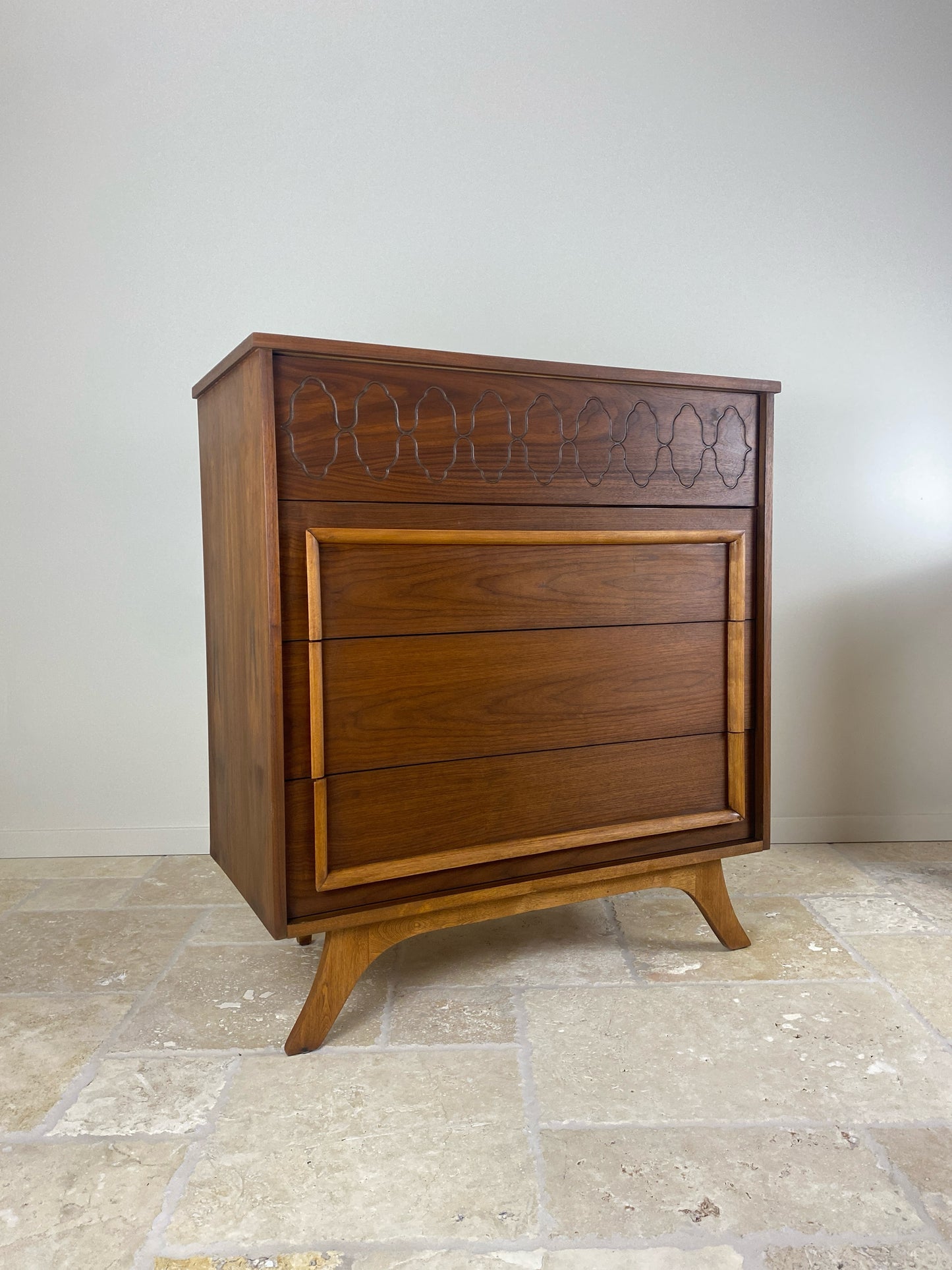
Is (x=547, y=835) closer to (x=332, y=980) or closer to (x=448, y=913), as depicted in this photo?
(x=448, y=913)

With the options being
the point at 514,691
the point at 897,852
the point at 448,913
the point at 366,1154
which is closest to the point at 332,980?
the point at 448,913

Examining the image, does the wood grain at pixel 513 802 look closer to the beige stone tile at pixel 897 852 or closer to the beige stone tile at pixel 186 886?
the beige stone tile at pixel 186 886

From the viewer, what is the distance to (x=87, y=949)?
70.7 inches

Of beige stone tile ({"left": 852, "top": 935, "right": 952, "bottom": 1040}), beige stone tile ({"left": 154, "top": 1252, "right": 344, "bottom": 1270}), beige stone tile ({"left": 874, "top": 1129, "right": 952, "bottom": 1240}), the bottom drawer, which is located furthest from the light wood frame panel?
beige stone tile ({"left": 874, "top": 1129, "right": 952, "bottom": 1240})

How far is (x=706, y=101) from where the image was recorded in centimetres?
233

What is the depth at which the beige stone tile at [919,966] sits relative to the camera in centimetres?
152

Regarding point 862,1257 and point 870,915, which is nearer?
point 862,1257

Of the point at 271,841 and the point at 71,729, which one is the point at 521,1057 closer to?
the point at 271,841

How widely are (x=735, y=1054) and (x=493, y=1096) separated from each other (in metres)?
0.38

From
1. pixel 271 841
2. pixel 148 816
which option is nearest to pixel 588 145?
pixel 271 841

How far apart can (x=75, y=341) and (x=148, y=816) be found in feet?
3.97

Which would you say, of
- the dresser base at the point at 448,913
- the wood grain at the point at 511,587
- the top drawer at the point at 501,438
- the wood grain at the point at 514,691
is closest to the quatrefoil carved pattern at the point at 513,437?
the top drawer at the point at 501,438

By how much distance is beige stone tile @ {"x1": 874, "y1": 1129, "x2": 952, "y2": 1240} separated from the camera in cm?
103

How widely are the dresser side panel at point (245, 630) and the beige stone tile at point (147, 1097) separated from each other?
0.23m
